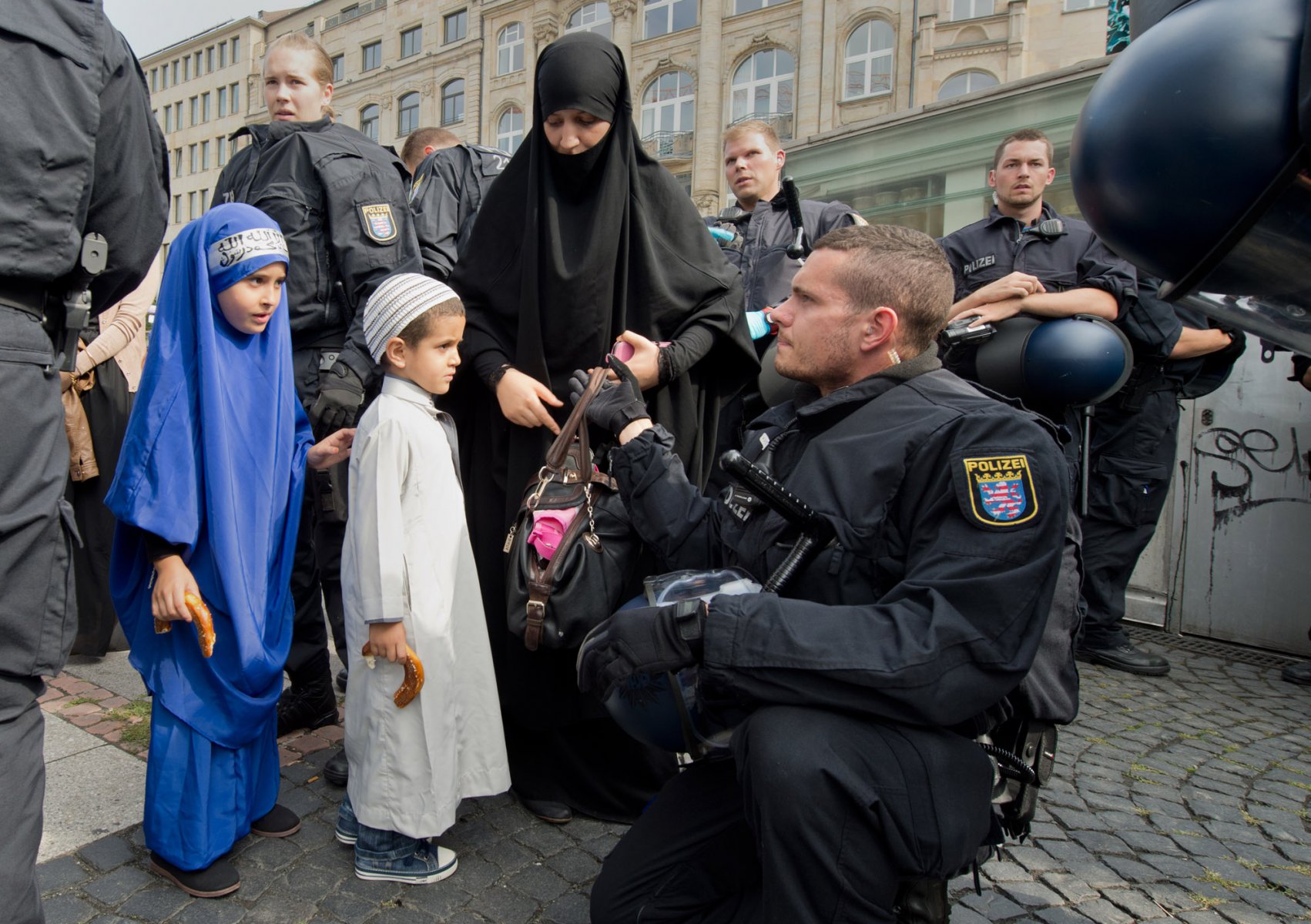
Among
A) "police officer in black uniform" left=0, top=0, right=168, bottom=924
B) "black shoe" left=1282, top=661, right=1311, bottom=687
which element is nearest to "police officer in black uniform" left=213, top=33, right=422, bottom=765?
"police officer in black uniform" left=0, top=0, right=168, bottom=924

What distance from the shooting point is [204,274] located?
2432 millimetres

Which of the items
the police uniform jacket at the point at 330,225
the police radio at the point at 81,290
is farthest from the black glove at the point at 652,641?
the police uniform jacket at the point at 330,225

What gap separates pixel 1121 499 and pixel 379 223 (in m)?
3.87

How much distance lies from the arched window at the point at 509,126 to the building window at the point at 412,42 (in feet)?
24.8

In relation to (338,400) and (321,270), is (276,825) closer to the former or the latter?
(338,400)

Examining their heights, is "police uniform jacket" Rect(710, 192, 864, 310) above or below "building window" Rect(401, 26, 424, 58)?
below

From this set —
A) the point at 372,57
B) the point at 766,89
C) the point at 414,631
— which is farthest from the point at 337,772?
the point at 372,57

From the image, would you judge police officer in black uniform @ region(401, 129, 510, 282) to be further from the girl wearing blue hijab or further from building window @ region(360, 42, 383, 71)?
building window @ region(360, 42, 383, 71)

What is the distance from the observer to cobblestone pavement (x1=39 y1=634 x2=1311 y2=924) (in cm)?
235

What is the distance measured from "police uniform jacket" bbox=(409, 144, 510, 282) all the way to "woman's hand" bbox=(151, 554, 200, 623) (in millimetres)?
1688

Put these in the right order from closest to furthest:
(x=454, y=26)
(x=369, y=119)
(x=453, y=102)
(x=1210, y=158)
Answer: (x=1210, y=158), (x=453, y=102), (x=454, y=26), (x=369, y=119)

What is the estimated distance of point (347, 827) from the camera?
8.59 ft

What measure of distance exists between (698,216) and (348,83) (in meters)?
50.1

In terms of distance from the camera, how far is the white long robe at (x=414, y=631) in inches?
94.6
